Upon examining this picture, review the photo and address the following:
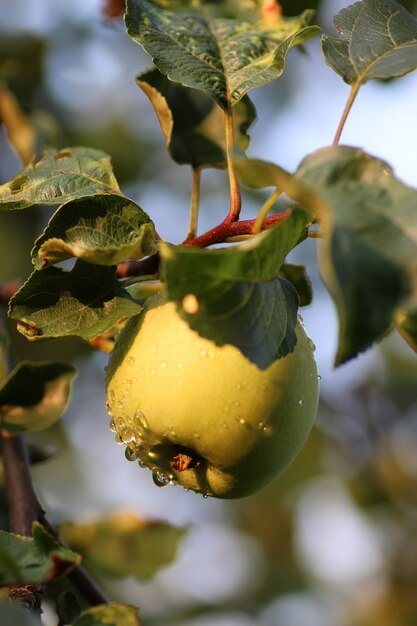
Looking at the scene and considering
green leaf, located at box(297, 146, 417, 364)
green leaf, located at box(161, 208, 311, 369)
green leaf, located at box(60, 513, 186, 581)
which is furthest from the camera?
green leaf, located at box(60, 513, 186, 581)

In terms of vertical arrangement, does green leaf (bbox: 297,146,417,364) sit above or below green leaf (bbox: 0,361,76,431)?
above

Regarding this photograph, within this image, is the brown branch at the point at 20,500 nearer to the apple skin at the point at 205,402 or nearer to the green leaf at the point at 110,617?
the green leaf at the point at 110,617

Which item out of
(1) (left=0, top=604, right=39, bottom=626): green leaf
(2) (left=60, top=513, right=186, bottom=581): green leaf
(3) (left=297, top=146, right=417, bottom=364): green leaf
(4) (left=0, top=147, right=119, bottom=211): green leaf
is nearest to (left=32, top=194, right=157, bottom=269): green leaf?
(4) (left=0, top=147, right=119, bottom=211): green leaf

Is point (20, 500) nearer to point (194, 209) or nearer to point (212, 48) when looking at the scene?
point (194, 209)

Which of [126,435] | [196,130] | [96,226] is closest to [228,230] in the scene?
[96,226]

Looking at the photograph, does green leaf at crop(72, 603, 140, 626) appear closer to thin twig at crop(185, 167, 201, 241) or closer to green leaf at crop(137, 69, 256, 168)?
thin twig at crop(185, 167, 201, 241)

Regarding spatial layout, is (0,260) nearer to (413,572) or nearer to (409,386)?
(409,386)

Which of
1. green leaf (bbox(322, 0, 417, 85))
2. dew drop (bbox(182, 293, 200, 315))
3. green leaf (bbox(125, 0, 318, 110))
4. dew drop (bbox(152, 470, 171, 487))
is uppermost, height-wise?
green leaf (bbox(322, 0, 417, 85))

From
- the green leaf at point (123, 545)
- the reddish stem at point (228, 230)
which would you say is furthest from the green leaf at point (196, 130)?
the green leaf at point (123, 545)
